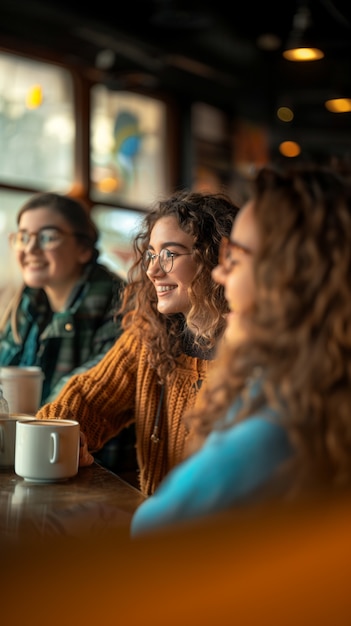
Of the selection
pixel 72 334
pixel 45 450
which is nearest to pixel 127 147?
pixel 72 334

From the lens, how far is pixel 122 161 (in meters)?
5.35

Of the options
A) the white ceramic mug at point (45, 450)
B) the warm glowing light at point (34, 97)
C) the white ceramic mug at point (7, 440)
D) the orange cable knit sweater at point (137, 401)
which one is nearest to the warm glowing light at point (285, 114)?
the warm glowing light at point (34, 97)

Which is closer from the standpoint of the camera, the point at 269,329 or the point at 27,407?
the point at 269,329

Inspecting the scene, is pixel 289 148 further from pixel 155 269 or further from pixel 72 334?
pixel 155 269

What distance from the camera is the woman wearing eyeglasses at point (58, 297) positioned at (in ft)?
8.21

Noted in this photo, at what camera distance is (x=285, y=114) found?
6512mm

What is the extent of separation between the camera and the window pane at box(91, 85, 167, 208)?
5.13m

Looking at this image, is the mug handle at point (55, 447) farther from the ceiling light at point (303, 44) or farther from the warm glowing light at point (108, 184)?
the warm glowing light at point (108, 184)

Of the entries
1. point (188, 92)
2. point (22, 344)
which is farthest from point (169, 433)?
point (188, 92)

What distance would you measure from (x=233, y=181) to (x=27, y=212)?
3.89m

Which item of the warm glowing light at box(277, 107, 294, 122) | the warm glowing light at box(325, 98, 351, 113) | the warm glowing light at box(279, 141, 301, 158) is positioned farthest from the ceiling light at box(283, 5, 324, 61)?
the warm glowing light at box(279, 141, 301, 158)

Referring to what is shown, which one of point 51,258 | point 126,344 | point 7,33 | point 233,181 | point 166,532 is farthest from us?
point 233,181

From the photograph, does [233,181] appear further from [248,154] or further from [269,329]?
[269,329]

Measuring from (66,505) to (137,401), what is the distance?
63cm
